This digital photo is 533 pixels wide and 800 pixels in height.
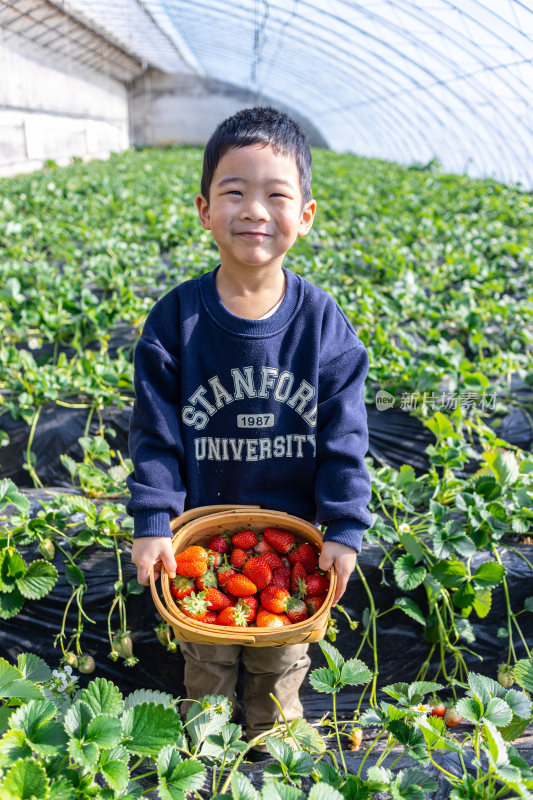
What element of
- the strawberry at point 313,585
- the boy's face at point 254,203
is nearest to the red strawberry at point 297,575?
the strawberry at point 313,585

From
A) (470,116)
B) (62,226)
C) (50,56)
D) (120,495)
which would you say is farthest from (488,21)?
(50,56)

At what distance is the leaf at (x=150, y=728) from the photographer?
3.15 feet

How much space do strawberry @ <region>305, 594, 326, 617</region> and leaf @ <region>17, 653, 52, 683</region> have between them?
1.71ft

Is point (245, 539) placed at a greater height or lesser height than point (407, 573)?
greater

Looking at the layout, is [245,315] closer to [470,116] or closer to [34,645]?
[34,645]

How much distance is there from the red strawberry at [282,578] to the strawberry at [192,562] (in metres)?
→ 0.15

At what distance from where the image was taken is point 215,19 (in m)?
17.0

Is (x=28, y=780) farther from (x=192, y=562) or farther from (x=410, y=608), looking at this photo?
(x=410, y=608)

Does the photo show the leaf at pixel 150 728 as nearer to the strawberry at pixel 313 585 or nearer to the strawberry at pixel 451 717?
the strawberry at pixel 313 585

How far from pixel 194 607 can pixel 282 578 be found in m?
0.20

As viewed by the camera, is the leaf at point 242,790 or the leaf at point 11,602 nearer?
the leaf at point 242,790

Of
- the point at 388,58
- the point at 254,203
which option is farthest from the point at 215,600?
the point at 388,58

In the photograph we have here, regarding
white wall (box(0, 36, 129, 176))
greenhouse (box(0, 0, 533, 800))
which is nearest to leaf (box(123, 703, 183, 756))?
greenhouse (box(0, 0, 533, 800))

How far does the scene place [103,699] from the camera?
3.27 ft
